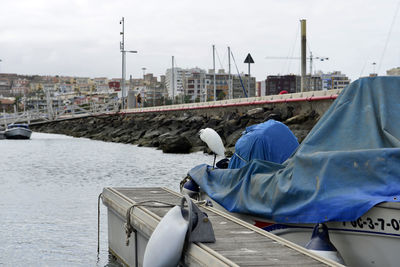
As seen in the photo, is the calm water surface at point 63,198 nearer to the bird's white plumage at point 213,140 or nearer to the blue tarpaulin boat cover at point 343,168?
the bird's white plumage at point 213,140

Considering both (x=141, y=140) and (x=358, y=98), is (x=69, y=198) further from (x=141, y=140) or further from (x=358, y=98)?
(x=141, y=140)

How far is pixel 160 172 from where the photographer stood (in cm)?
2336

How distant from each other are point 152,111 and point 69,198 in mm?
45950

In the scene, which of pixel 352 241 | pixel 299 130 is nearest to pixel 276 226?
pixel 352 241

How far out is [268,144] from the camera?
806 cm

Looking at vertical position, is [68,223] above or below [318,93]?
below

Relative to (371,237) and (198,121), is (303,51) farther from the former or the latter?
(371,237)

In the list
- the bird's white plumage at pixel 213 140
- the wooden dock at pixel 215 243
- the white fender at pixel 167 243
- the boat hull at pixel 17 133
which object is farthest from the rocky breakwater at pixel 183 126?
the white fender at pixel 167 243

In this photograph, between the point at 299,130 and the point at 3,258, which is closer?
the point at 3,258

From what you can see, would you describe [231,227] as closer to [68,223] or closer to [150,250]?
[150,250]

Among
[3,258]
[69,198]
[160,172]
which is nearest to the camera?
[3,258]

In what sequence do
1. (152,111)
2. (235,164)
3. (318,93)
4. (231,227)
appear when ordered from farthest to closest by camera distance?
(152,111)
(318,93)
(235,164)
(231,227)

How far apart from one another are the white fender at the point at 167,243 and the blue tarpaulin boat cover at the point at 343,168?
1.28 m

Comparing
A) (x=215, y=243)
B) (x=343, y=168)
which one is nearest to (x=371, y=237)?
(x=343, y=168)
